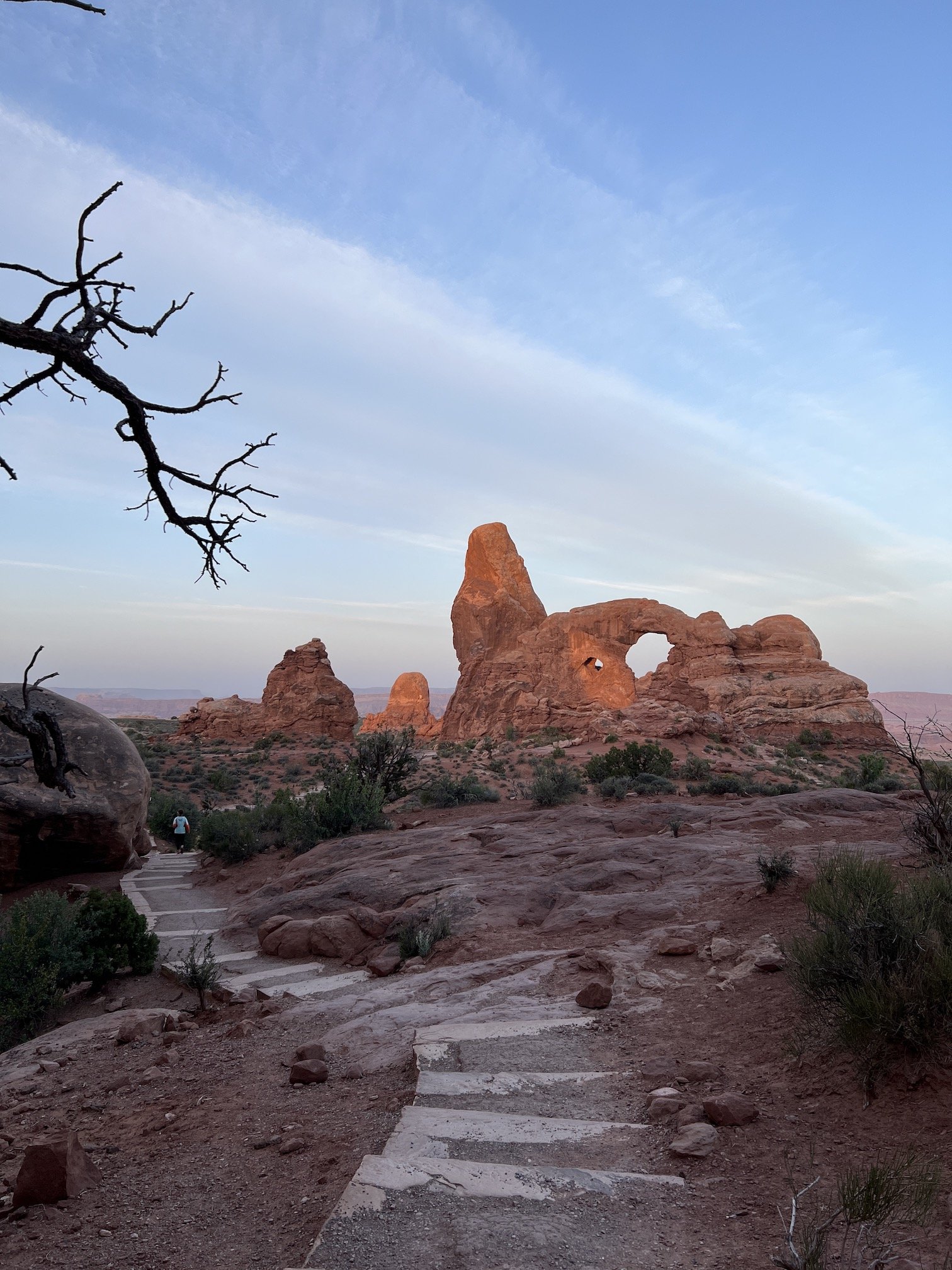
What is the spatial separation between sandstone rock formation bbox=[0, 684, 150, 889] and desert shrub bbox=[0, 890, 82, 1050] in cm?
428

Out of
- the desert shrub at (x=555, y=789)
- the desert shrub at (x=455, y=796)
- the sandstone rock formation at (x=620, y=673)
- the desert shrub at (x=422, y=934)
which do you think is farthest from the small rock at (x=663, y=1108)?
the sandstone rock formation at (x=620, y=673)

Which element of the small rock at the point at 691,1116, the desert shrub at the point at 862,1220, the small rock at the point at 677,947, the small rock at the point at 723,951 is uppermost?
the desert shrub at the point at 862,1220

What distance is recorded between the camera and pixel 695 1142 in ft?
11.6

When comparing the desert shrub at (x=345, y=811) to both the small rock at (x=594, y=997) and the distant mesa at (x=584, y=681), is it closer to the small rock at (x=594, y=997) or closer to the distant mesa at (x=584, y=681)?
the small rock at (x=594, y=997)

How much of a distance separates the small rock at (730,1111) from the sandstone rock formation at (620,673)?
99.6ft

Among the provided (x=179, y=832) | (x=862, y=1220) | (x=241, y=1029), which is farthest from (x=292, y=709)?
(x=862, y=1220)

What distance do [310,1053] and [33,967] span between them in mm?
3901

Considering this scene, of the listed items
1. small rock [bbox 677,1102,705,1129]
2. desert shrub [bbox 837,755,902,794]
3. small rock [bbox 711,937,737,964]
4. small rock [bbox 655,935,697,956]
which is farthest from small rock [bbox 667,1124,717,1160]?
desert shrub [bbox 837,755,902,794]

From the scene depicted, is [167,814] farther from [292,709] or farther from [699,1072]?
[292,709]

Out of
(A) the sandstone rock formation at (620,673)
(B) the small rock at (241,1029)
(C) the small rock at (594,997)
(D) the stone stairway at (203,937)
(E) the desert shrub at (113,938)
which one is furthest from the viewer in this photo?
(A) the sandstone rock formation at (620,673)

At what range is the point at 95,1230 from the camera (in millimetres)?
3236

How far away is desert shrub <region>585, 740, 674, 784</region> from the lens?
20734 millimetres

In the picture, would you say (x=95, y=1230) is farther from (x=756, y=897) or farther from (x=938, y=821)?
(x=938, y=821)

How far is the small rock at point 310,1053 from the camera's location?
5.00 m
